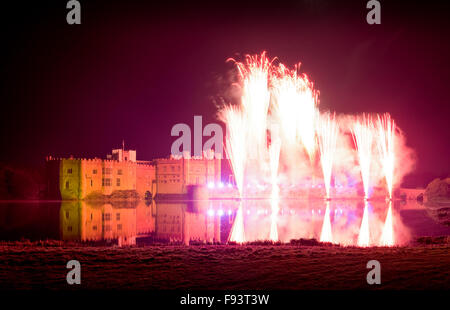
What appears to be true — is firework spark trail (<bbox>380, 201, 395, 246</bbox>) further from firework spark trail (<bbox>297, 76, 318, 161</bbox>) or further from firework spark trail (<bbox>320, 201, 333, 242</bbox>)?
firework spark trail (<bbox>297, 76, 318, 161</bbox>)

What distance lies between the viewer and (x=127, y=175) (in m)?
59.7

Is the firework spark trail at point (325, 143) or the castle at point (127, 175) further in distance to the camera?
the castle at point (127, 175)

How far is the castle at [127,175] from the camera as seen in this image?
55656 millimetres

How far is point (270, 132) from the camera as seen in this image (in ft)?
195

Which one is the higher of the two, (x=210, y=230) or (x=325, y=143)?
(x=325, y=143)

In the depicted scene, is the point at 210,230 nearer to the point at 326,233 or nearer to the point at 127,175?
the point at 326,233

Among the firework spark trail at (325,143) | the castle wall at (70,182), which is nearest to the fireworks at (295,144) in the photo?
the firework spark trail at (325,143)

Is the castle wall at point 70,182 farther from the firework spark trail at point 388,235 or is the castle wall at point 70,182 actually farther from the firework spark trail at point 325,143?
the firework spark trail at point 388,235

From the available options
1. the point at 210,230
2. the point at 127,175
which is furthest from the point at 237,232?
the point at 127,175

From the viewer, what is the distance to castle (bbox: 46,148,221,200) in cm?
5566

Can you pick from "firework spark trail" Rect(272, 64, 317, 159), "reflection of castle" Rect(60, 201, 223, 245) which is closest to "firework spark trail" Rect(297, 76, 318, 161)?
"firework spark trail" Rect(272, 64, 317, 159)
